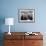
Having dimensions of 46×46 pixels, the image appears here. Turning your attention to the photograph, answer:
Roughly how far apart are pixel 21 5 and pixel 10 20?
750mm

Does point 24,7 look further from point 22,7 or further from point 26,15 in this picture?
point 26,15

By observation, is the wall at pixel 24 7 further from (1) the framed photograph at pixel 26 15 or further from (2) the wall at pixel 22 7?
(1) the framed photograph at pixel 26 15

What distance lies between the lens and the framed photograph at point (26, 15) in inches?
184

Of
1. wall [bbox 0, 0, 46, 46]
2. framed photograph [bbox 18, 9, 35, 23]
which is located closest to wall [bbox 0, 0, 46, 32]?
wall [bbox 0, 0, 46, 46]

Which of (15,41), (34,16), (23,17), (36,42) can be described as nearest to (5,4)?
(23,17)

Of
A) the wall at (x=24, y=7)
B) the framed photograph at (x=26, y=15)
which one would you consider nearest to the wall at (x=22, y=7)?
the wall at (x=24, y=7)

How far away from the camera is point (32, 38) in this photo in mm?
4109

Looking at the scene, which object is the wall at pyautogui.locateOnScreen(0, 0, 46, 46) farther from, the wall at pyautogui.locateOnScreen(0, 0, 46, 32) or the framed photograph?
the framed photograph

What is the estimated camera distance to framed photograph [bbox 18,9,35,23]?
4672 millimetres

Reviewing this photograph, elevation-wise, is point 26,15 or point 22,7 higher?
point 22,7

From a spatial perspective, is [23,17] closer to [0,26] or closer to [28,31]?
[28,31]

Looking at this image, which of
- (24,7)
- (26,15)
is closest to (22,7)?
(24,7)

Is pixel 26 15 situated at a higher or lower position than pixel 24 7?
lower

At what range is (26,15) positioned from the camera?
4.70m
